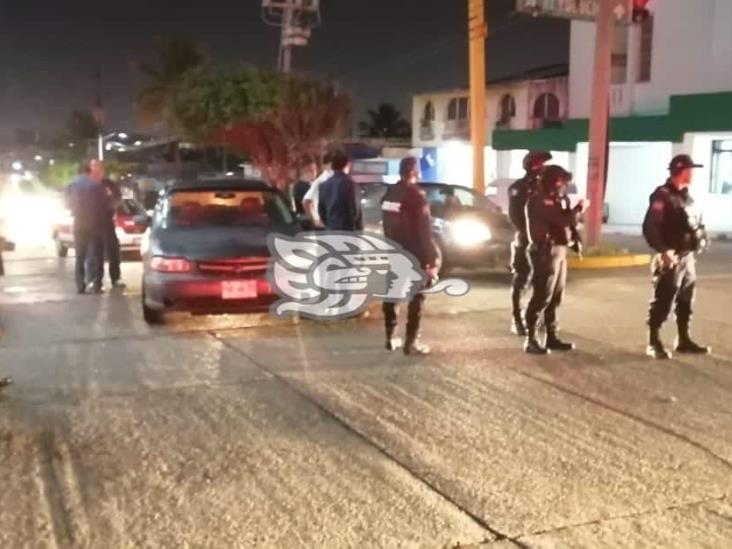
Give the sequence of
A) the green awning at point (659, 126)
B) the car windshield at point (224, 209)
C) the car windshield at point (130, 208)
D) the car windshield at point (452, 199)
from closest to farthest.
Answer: the car windshield at point (224, 209), the car windshield at point (452, 199), the car windshield at point (130, 208), the green awning at point (659, 126)

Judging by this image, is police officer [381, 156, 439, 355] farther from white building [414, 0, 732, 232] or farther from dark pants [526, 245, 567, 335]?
white building [414, 0, 732, 232]

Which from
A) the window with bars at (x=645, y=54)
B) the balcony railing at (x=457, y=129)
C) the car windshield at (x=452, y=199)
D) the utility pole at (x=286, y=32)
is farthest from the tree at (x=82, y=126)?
the car windshield at (x=452, y=199)

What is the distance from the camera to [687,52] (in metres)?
24.5

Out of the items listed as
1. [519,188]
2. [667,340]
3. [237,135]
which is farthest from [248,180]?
[237,135]

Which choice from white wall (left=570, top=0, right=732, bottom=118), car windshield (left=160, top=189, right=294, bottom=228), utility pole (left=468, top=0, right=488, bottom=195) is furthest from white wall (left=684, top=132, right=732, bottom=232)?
car windshield (left=160, top=189, right=294, bottom=228)

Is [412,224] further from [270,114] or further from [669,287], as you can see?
[270,114]

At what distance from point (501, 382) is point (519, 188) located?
2.49 m

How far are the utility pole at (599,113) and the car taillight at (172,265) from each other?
8.96 metres

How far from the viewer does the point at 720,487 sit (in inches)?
206

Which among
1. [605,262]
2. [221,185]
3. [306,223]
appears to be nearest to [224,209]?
[221,185]

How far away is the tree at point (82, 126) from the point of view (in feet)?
258

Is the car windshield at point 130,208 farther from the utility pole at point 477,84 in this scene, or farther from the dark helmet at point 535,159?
the dark helmet at point 535,159

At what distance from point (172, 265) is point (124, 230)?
28.2 ft

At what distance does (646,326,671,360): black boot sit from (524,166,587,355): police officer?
27.3 inches
